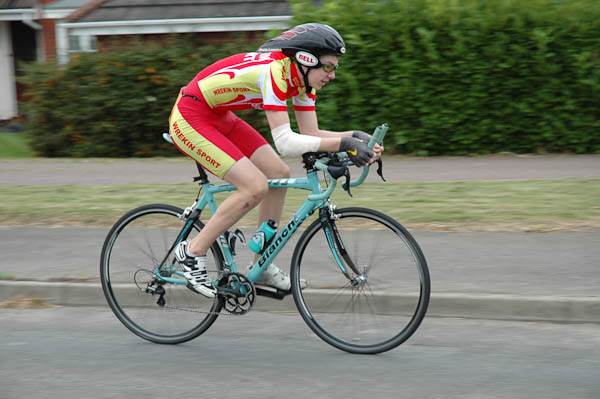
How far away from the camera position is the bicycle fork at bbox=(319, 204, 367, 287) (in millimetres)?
4680

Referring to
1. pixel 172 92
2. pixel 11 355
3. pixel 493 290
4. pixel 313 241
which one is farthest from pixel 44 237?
pixel 172 92

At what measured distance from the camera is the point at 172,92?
13461 mm

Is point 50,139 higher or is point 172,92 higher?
point 172,92

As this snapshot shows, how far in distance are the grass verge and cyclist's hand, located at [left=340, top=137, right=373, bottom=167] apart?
3.30m

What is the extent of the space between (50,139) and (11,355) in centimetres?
972

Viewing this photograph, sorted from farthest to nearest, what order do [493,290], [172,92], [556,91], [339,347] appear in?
1. [172,92]
2. [556,91]
3. [493,290]
4. [339,347]

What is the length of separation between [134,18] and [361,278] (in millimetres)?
13822

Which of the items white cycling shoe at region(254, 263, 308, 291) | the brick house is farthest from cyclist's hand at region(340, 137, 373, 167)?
the brick house

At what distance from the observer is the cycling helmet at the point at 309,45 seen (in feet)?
14.6

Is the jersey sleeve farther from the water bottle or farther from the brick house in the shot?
the brick house

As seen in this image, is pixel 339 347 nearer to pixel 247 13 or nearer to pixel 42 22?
pixel 247 13

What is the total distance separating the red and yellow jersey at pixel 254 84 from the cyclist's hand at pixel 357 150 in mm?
407

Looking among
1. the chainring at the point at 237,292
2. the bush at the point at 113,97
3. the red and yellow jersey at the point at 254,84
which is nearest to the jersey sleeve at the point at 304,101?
the red and yellow jersey at the point at 254,84

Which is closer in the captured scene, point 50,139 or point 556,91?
point 556,91
